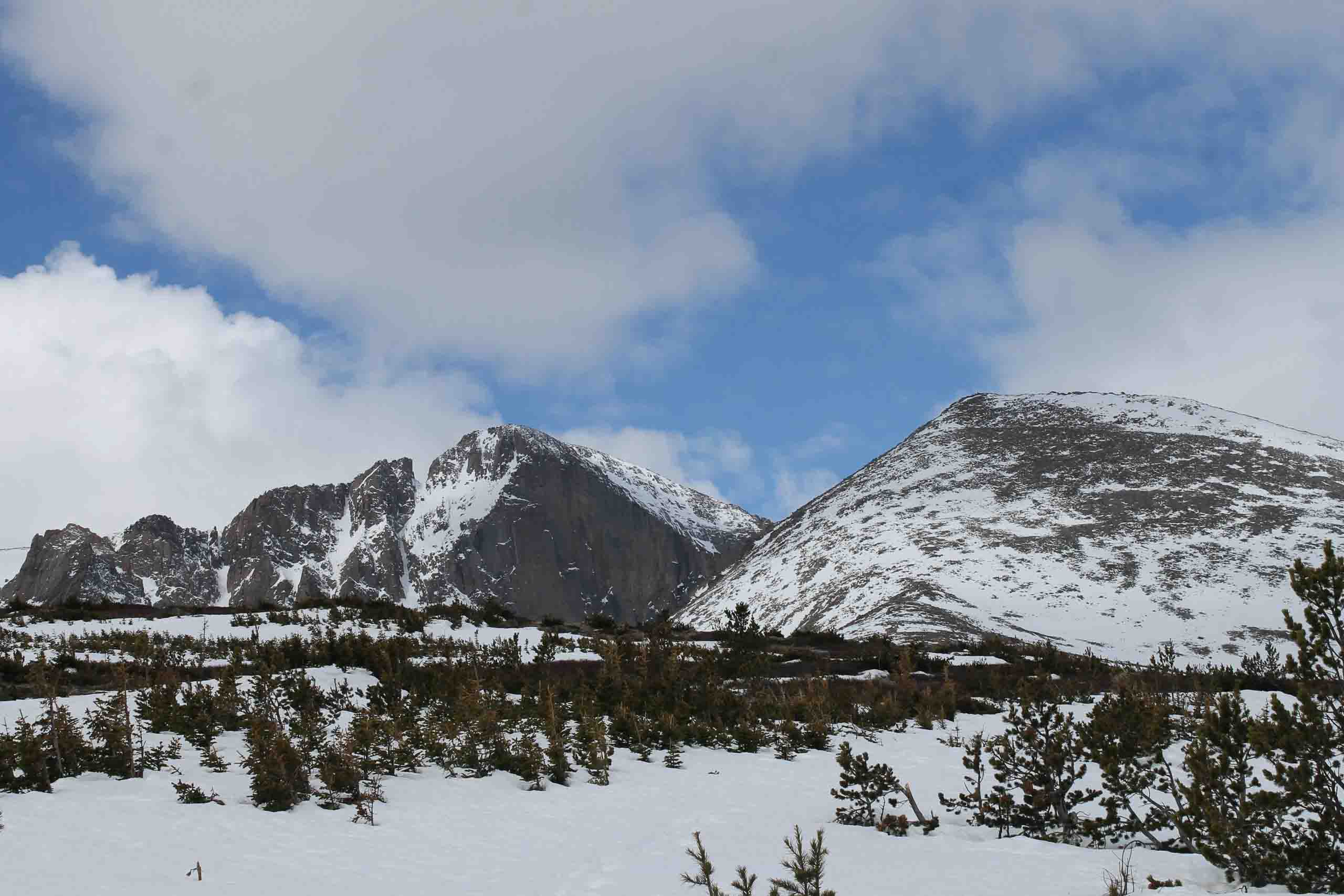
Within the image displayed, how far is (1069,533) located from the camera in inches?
2323

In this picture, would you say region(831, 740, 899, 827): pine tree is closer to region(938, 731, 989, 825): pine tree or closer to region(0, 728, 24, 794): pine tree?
region(938, 731, 989, 825): pine tree

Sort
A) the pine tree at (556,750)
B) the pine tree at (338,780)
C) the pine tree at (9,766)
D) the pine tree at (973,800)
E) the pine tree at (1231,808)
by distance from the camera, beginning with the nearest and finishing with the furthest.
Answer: the pine tree at (1231,808)
the pine tree at (9,766)
the pine tree at (973,800)
the pine tree at (338,780)
the pine tree at (556,750)

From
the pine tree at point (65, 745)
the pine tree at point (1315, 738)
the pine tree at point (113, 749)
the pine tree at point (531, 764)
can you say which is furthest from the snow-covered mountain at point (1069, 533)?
the pine tree at point (65, 745)

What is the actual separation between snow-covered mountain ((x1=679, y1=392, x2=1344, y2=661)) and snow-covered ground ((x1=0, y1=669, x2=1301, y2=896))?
95.0ft

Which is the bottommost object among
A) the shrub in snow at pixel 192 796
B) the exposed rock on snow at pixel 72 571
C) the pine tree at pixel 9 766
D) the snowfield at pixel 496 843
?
the snowfield at pixel 496 843

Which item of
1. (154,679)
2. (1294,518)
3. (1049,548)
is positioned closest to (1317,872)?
(154,679)

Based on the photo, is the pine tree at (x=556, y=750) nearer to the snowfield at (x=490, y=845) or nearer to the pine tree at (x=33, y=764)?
the snowfield at (x=490, y=845)

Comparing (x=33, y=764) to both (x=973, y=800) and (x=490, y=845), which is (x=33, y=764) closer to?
(x=490, y=845)

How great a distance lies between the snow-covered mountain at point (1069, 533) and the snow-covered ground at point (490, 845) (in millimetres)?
28971

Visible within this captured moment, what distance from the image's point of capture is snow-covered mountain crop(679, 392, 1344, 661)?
147 feet

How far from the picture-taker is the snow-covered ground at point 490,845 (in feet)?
23.8

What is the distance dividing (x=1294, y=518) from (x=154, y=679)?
6344cm

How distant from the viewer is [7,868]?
6910 millimetres

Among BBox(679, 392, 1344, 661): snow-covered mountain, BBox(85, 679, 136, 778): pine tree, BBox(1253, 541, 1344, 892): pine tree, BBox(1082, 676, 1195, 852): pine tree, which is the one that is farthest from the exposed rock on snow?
BBox(1253, 541, 1344, 892): pine tree
